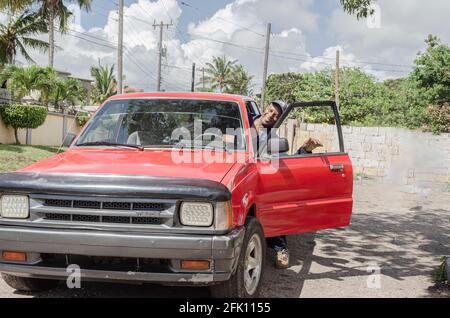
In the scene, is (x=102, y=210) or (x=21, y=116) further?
(x=21, y=116)

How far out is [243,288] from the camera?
A: 3.89 metres

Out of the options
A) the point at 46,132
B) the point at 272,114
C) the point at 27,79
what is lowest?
the point at 46,132

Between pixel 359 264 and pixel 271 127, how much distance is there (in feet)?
6.51

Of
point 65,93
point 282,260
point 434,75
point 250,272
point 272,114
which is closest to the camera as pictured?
point 250,272

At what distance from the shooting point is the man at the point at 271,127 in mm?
5375

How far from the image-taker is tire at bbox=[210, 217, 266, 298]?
12.3 ft

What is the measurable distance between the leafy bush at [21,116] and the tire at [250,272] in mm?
19730

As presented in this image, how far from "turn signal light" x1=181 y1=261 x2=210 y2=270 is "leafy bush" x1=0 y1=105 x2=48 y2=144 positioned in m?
20.2

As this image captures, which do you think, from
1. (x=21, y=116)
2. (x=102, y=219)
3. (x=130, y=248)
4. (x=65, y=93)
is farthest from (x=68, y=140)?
(x=65, y=93)

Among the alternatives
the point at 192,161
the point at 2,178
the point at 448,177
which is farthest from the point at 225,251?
the point at 448,177

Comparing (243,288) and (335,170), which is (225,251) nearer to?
(243,288)

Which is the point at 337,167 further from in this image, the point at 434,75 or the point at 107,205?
the point at 434,75

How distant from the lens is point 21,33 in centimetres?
3397
